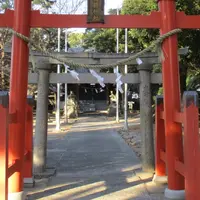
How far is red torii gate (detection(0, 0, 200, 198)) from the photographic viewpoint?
4609 millimetres

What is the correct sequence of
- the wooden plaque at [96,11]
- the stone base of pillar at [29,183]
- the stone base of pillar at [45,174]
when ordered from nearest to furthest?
the wooden plaque at [96,11], the stone base of pillar at [29,183], the stone base of pillar at [45,174]

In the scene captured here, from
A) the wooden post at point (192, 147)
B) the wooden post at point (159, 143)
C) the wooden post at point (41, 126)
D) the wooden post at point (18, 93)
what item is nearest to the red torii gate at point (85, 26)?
the wooden post at point (18, 93)

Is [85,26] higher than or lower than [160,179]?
higher

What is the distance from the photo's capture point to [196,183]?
3.84 metres

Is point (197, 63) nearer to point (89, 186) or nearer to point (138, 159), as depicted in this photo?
point (138, 159)

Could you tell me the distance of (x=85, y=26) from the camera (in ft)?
16.0

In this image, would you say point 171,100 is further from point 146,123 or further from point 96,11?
point 146,123

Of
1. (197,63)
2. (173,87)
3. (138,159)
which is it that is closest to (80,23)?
(173,87)

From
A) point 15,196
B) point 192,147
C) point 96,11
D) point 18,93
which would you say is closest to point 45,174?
point 15,196

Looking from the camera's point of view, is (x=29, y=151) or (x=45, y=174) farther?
(x=45, y=174)

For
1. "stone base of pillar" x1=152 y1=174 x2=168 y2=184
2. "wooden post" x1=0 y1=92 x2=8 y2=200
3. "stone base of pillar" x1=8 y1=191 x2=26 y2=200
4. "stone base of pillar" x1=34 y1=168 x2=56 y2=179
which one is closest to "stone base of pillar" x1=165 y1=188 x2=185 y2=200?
"stone base of pillar" x1=152 y1=174 x2=168 y2=184

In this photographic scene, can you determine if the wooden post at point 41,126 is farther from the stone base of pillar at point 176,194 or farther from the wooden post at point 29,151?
the stone base of pillar at point 176,194

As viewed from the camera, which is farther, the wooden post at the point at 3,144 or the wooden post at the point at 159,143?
the wooden post at the point at 159,143

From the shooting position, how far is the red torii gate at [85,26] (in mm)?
4609
